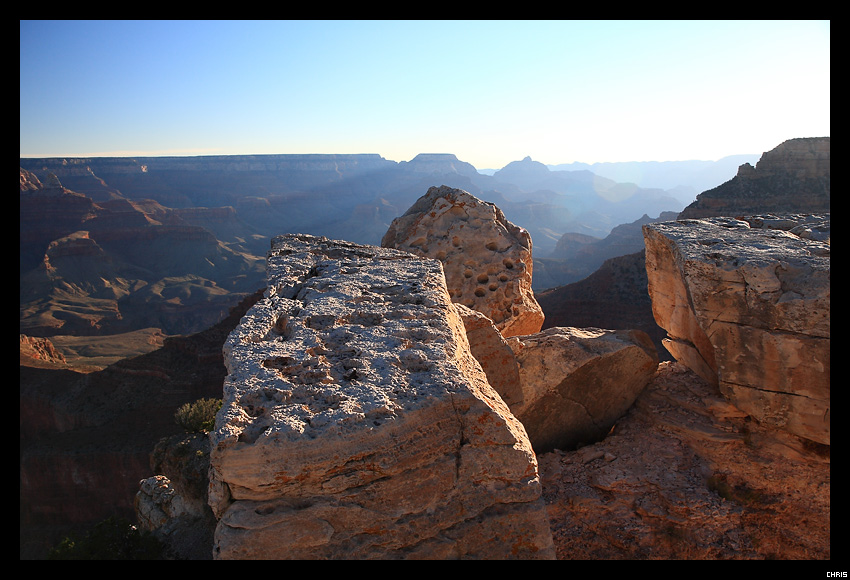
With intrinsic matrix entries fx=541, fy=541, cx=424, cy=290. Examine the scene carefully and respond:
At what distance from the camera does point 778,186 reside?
118ft

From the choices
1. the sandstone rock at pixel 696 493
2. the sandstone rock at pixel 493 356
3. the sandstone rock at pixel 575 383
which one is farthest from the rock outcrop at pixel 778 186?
the sandstone rock at pixel 493 356

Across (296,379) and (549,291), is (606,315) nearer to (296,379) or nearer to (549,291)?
(549,291)

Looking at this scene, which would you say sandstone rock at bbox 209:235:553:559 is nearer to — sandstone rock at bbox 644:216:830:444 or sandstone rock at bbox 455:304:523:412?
sandstone rock at bbox 455:304:523:412

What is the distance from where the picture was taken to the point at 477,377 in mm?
3291

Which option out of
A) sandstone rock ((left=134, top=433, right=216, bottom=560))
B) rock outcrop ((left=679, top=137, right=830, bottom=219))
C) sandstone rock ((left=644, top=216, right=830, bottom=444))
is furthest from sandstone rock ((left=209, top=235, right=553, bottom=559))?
rock outcrop ((left=679, top=137, right=830, bottom=219))

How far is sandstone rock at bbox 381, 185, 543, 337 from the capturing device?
7160 mm

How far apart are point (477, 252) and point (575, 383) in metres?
2.39

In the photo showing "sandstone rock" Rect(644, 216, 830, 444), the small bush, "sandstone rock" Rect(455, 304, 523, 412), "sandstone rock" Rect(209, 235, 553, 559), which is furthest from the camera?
the small bush

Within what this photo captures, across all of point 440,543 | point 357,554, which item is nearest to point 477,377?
point 440,543

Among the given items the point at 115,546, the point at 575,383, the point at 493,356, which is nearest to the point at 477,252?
the point at 575,383

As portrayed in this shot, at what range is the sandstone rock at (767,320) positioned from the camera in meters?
4.60

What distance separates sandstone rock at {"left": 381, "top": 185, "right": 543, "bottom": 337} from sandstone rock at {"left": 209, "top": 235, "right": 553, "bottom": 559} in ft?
12.9

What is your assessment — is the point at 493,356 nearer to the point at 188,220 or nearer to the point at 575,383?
the point at 575,383

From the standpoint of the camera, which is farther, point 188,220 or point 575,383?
point 188,220
